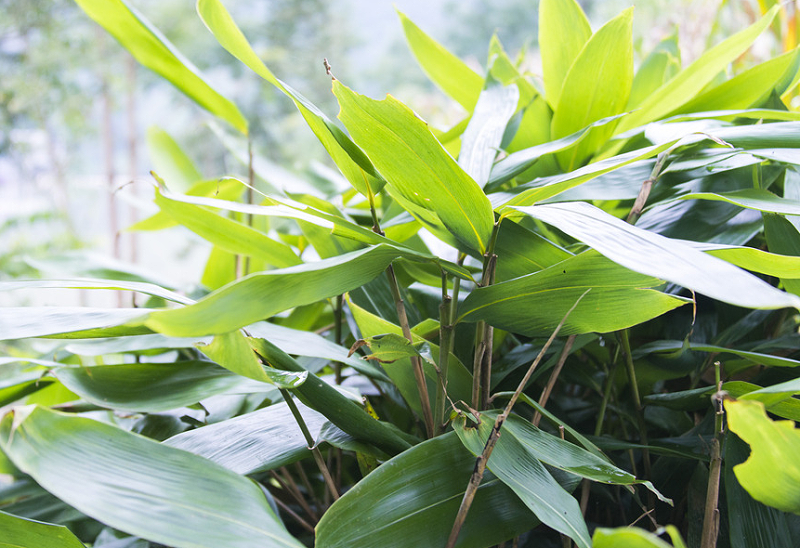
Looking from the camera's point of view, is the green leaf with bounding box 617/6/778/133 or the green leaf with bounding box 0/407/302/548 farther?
the green leaf with bounding box 617/6/778/133

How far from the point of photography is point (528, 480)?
0.69 ft

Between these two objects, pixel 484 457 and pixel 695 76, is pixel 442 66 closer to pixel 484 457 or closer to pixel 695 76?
pixel 695 76

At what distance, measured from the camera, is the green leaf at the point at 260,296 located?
0.16 metres

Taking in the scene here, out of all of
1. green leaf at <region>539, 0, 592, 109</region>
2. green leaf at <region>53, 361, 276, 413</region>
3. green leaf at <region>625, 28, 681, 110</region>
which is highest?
green leaf at <region>539, 0, 592, 109</region>

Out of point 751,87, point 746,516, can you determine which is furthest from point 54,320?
point 751,87

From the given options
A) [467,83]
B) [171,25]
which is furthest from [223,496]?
[171,25]

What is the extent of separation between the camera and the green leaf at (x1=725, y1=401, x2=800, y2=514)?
0.17 metres

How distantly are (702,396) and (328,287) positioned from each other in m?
0.20

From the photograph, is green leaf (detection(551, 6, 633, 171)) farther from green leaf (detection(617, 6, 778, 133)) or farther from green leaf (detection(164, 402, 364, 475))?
green leaf (detection(164, 402, 364, 475))

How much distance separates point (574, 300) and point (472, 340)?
10 cm

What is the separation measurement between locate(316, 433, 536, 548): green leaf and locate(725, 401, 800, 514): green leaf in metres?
0.09

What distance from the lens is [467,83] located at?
1.36 feet

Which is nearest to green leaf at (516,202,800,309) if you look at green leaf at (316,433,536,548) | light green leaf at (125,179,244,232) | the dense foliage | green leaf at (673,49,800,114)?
the dense foliage

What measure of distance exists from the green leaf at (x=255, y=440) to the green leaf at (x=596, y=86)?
24 centimetres
